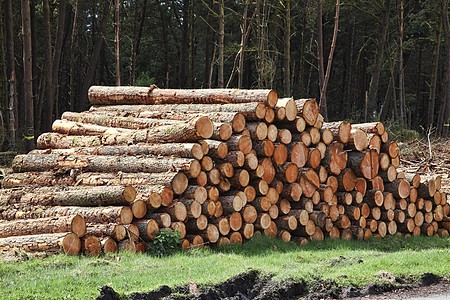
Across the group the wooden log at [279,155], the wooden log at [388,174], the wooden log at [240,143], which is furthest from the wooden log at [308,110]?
the wooden log at [388,174]

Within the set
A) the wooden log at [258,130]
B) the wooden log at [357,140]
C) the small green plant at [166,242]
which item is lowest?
the small green plant at [166,242]

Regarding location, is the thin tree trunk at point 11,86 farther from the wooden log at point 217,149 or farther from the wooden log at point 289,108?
the wooden log at point 289,108

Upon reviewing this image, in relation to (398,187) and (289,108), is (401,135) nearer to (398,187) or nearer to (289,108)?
(398,187)

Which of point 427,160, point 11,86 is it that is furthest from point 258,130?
point 11,86

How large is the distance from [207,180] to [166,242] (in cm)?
142

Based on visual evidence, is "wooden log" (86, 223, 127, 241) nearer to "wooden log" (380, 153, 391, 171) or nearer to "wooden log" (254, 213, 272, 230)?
"wooden log" (254, 213, 272, 230)

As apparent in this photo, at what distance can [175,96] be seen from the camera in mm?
11891

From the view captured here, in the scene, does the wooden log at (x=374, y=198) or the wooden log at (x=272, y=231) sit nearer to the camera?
the wooden log at (x=272, y=231)

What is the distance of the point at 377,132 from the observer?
37.9ft

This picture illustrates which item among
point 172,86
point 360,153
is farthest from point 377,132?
point 172,86

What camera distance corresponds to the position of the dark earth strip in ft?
20.9

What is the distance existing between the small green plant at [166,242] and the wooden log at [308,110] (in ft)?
12.0

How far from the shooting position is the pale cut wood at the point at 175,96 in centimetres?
1032

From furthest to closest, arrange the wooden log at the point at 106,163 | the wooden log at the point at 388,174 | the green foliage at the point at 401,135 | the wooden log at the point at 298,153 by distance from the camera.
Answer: the green foliage at the point at 401,135, the wooden log at the point at 388,174, the wooden log at the point at 298,153, the wooden log at the point at 106,163
